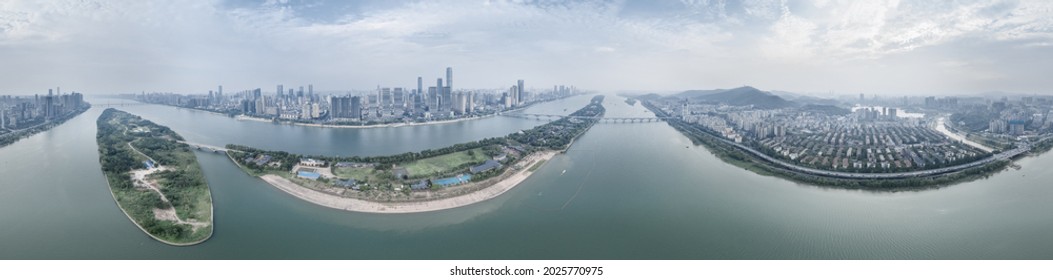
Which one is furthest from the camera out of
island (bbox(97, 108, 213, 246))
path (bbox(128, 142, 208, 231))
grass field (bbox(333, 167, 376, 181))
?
grass field (bbox(333, 167, 376, 181))

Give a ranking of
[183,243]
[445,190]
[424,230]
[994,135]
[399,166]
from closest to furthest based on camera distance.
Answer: [183,243] < [424,230] < [445,190] < [399,166] < [994,135]

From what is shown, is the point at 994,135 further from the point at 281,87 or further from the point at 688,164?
the point at 281,87

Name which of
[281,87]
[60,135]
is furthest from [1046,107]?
[281,87]

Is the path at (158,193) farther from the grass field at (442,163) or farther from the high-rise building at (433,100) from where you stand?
the high-rise building at (433,100)

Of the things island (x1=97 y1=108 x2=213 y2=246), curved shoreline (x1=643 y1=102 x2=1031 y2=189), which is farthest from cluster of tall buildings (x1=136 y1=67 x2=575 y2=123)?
curved shoreline (x1=643 y1=102 x2=1031 y2=189)

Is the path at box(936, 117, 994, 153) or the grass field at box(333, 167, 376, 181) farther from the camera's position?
the path at box(936, 117, 994, 153)

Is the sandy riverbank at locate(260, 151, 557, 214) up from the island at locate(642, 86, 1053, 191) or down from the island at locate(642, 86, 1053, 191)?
down

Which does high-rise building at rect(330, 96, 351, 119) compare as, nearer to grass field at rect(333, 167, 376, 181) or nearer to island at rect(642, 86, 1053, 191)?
grass field at rect(333, 167, 376, 181)
